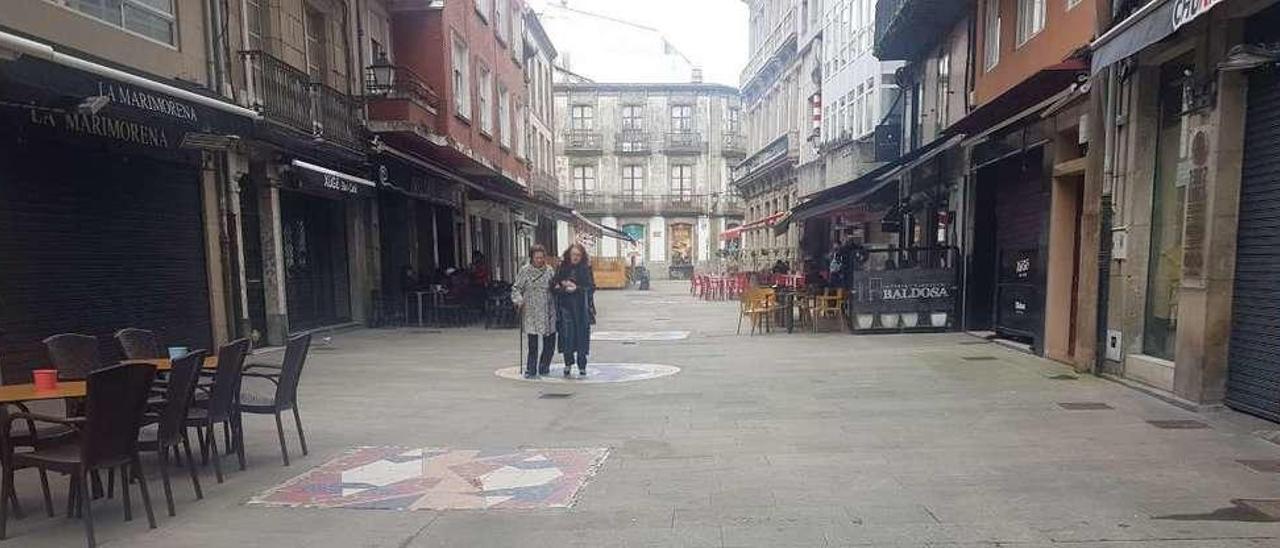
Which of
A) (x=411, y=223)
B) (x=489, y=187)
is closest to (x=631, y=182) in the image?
(x=489, y=187)

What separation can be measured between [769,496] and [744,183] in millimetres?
31408

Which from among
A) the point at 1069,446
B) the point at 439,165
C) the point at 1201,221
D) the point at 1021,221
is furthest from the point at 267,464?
the point at 439,165

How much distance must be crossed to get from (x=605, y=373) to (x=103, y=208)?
259 inches

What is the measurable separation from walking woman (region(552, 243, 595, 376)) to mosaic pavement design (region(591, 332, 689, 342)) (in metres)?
4.11

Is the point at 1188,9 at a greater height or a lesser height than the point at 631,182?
lesser

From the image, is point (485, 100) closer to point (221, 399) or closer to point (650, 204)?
point (221, 399)

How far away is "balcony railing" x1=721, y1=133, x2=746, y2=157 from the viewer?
48688 mm

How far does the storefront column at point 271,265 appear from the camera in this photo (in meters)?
11.6

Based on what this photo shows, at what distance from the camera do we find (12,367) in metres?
7.02

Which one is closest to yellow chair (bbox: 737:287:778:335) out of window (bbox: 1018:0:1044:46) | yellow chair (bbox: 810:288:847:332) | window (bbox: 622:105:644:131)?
yellow chair (bbox: 810:288:847:332)

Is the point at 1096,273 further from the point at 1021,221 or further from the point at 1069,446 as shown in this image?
the point at 1069,446

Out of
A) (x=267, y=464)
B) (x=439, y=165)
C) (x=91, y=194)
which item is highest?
(x=439, y=165)

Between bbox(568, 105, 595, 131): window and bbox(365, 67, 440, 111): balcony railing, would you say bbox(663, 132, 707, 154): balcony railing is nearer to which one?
bbox(568, 105, 595, 131): window

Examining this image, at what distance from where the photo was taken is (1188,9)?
5.30 m
